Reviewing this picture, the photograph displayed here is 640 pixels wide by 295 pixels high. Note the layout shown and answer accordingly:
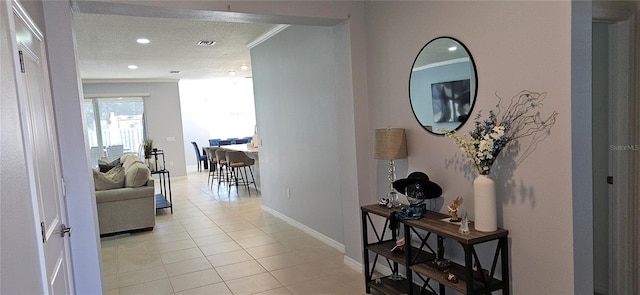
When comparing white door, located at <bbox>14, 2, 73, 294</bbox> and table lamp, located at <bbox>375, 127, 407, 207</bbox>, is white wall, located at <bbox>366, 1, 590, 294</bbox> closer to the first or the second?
table lamp, located at <bbox>375, 127, 407, 207</bbox>

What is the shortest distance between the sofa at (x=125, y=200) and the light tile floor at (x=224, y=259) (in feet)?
0.51

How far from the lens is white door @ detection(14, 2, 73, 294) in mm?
1575

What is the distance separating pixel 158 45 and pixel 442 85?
13.7ft

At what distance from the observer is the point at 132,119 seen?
9.53 meters

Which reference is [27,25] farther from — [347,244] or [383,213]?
[347,244]

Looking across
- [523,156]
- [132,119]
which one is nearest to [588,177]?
[523,156]

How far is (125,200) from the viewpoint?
200 inches

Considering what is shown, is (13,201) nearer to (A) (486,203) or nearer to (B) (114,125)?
(A) (486,203)

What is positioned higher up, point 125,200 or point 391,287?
point 125,200

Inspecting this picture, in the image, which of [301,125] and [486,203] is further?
[301,125]

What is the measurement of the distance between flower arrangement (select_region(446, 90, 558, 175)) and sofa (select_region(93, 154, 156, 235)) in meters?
4.33

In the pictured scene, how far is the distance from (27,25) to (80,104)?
75 cm

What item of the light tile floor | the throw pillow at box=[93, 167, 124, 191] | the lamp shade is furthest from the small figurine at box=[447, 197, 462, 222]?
the throw pillow at box=[93, 167, 124, 191]

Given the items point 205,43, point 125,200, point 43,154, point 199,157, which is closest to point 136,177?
point 125,200
